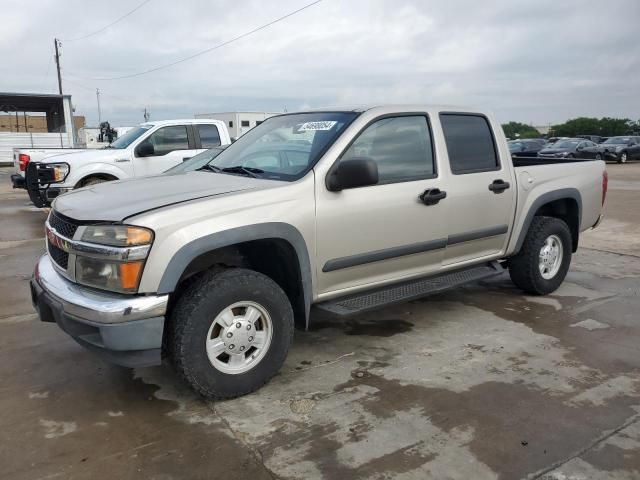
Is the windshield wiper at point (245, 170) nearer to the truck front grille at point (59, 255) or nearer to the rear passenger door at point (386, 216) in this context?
the rear passenger door at point (386, 216)

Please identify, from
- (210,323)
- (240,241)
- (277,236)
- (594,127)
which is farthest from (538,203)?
(594,127)

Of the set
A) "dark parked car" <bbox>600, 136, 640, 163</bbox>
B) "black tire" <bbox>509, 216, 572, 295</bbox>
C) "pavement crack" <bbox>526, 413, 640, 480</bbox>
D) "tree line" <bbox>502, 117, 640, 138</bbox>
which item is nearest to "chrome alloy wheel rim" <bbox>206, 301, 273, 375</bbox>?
"pavement crack" <bbox>526, 413, 640, 480</bbox>

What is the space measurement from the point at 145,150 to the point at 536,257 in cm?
674

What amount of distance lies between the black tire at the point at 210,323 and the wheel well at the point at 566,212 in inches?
128

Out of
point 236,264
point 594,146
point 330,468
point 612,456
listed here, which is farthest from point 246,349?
point 594,146

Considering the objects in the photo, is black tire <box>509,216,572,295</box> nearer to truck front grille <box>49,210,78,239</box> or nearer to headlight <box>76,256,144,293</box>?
headlight <box>76,256,144,293</box>

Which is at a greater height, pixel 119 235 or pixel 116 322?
pixel 119 235

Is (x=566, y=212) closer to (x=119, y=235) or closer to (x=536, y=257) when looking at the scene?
(x=536, y=257)

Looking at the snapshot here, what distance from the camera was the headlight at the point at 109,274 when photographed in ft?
9.70

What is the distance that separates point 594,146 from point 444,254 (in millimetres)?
28217

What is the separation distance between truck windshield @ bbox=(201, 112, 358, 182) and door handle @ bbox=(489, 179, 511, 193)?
1.42 m

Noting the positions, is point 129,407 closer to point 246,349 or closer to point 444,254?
point 246,349

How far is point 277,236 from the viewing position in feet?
11.1

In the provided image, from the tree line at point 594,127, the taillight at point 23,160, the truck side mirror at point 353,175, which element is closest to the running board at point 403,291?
the truck side mirror at point 353,175
